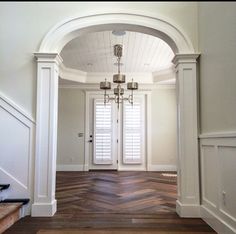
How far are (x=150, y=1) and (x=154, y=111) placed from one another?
181 inches

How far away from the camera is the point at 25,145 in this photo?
3.26 meters

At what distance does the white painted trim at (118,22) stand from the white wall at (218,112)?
297 millimetres

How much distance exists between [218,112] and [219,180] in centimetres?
72

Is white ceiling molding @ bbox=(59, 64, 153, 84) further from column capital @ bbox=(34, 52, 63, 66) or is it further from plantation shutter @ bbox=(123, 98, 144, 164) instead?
column capital @ bbox=(34, 52, 63, 66)

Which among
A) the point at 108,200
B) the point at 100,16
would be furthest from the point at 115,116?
the point at 100,16

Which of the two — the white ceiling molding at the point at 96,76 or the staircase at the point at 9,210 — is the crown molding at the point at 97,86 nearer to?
the white ceiling molding at the point at 96,76

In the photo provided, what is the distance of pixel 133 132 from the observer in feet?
25.2

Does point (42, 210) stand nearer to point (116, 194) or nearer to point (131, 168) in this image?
point (116, 194)

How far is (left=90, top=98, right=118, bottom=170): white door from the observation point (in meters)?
7.59

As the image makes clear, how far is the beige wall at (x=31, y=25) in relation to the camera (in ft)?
10.9

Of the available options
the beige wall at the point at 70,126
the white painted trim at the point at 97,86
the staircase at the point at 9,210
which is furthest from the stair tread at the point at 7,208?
the white painted trim at the point at 97,86

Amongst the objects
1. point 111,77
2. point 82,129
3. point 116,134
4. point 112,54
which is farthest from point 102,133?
point 112,54

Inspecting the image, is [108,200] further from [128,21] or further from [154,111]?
[154,111]

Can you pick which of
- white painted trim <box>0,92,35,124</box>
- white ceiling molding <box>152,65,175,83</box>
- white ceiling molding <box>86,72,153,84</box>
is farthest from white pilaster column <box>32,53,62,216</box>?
white ceiling molding <box>152,65,175,83</box>
